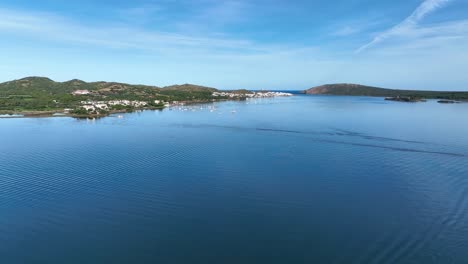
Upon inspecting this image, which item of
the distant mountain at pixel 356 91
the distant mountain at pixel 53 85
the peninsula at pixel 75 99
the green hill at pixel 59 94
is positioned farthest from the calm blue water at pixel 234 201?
the distant mountain at pixel 356 91

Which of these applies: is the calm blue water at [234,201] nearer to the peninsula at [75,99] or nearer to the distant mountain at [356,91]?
the peninsula at [75,99]

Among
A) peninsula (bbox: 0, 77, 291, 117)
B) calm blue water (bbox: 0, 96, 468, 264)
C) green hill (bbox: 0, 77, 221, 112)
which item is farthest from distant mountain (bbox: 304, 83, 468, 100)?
calm blue water (bbox: 0, 96, 468, 264)

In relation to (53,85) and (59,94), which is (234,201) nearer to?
(59,94)

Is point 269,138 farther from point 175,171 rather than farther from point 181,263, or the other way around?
point 181,263

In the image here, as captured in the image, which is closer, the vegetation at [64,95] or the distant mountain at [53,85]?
the vegetation at [64,95]

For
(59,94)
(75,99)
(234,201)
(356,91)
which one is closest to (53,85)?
(59,94)

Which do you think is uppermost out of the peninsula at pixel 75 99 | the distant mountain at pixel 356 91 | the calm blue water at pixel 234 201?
the distant mountain at pixel 356 91

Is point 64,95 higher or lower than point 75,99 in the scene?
higher
